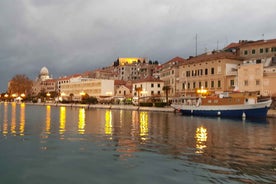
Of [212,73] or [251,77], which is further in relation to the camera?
[212,73]

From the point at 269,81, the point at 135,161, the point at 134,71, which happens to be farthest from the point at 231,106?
the point at 134,71

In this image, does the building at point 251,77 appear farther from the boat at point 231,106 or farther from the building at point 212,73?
the boat at point 231,106

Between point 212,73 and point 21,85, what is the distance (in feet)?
469

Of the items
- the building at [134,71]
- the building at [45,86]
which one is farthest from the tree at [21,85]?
the building at [134,71]

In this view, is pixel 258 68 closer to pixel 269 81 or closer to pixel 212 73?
pixel 269 81

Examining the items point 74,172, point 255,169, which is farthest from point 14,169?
point 255,169

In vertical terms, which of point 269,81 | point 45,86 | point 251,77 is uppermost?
point 45,86

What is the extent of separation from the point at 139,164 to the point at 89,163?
233 cm

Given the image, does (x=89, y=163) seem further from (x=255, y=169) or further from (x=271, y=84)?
(x=271, y=84)

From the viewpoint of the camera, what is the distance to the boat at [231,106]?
4675cm

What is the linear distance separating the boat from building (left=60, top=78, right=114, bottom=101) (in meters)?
68.3

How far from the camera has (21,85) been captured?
184 m

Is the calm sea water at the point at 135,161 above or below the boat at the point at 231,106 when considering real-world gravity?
below

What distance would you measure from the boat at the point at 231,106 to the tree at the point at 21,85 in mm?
148978
